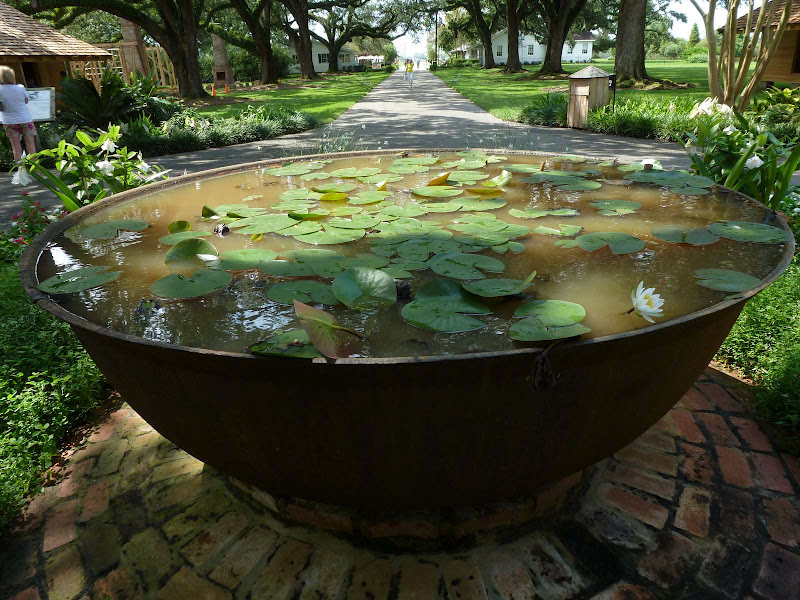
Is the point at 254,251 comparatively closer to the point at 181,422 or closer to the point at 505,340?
the point at 181,422

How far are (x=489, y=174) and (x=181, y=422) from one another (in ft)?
7.35

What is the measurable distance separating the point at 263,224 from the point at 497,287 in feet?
3.66

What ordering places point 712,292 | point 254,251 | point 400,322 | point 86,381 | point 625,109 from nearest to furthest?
1. point 400,322
2. point 712,292
3. point 254,251
4. point 86,381
5. point 625,109

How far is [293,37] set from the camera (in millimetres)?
30828

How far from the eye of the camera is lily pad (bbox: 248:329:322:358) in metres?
1.07

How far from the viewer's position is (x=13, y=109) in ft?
24.8

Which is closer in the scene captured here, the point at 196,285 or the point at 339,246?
the point at 196,285

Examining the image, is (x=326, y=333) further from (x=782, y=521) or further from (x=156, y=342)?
(x=782, y=521)

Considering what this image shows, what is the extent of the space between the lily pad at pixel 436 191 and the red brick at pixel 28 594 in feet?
6.85

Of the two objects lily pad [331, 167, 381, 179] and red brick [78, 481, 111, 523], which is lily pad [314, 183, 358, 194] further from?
red brick [78, 481, 111, 523]

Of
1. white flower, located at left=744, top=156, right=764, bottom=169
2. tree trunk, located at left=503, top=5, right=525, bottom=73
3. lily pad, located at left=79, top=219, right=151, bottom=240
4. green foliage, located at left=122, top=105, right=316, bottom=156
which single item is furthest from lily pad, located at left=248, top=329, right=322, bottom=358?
tree trunk, located at left=503, top=5, right=525, bottom=73

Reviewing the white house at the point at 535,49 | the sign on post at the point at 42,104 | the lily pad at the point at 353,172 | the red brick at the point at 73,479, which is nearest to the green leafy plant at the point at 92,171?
the lily pad at the point at 353,172

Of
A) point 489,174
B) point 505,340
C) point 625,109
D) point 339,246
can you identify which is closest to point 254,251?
point 339,246

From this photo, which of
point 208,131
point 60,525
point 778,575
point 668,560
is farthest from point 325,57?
point 778,575
